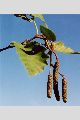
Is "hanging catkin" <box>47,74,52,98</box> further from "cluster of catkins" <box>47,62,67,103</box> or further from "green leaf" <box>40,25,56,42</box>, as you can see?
"green leaf" <box>40,25,56,42</box>

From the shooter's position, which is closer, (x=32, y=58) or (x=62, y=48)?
(x=32, y=58)

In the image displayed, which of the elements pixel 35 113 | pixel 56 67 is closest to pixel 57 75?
pixel 56 67

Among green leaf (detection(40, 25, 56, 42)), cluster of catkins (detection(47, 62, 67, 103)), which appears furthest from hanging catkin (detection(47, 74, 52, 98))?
green leaf (detection(40, 25, 56, 42))

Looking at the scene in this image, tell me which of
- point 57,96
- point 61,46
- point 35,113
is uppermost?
point 61,46

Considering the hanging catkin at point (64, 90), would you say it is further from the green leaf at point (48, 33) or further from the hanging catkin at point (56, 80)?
the green leaf at point (48, 33)

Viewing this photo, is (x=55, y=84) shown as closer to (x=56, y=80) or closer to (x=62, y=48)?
(x=56, y=80)

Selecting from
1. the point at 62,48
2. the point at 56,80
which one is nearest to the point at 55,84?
the point at 56,80

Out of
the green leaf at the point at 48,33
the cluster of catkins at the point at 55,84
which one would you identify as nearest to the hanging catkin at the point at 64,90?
the cluster of catkins at the point at 55,84
